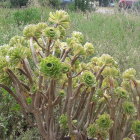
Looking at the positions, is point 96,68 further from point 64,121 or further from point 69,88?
point 64,121

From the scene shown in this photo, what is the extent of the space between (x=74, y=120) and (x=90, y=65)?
266 millimetres

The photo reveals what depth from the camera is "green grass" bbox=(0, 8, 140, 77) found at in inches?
155

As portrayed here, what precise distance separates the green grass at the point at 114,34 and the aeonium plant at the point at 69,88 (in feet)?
6.77

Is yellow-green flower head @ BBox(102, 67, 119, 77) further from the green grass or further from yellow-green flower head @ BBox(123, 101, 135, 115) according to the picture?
the green grass

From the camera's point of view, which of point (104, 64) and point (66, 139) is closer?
point (104, 64)

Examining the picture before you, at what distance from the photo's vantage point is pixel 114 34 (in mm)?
5926

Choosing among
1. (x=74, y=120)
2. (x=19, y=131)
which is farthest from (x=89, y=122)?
(x=19, y=131)

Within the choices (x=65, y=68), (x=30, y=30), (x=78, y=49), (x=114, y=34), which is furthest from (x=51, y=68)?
(x=114, y=34)

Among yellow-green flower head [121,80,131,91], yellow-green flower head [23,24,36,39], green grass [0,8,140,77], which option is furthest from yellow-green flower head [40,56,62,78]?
green grass [0,8,140,77]

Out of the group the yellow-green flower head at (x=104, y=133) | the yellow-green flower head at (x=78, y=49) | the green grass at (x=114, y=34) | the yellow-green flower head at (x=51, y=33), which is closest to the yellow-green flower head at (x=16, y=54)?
the yellow-green flower head at (x=51, y=33)

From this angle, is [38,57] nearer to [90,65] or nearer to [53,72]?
[90,65]

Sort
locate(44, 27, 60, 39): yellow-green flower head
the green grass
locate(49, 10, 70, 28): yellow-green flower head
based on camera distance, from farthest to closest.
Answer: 1. the green grass
2. locate(49, 10, 70, 28): yellow-green flower head
3. locate(44, 27, 60, 39): yellow-green flower head

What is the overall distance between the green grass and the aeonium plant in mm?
2064

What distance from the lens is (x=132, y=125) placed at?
1.43m
